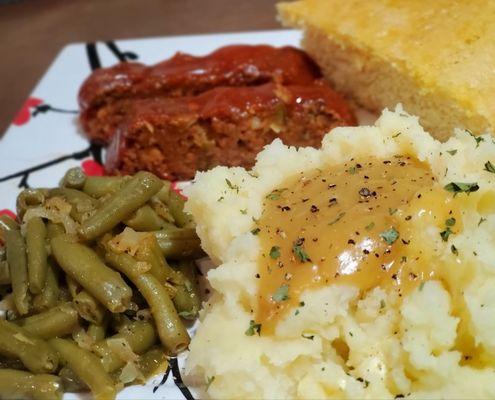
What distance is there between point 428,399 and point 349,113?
3041 millimetres

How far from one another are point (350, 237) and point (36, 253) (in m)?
1.92

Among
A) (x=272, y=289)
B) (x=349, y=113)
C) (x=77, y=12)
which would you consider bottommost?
(x=77, y=12)

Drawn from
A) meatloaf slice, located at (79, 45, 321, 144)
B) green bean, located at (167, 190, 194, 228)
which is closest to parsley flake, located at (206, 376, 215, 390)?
green bean, located at (167, 190, 194, 228)

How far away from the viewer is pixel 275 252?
11.4ft

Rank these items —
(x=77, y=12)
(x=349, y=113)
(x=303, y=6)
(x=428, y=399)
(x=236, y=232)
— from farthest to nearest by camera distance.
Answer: (x=77, y=12) → (x=303, y=6) → (x=349, y=113) → (x=236, y=232) → (x=428, y=399)

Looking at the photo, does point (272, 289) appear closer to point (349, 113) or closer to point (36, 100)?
point (349, 113)

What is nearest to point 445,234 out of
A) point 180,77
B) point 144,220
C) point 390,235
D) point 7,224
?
point 390,235

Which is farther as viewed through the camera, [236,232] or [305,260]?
[236,232]

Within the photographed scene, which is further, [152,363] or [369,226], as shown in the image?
[152,363]

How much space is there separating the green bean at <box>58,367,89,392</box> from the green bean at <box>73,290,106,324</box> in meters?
0.31

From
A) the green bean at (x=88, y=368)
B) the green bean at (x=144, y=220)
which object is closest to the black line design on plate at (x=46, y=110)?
the green bean at (x=144, y=220)

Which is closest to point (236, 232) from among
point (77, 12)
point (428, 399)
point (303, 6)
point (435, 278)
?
point (435, 278)

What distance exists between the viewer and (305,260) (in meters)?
3.36

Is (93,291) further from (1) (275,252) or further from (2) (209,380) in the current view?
(1) (275,252)
